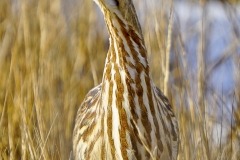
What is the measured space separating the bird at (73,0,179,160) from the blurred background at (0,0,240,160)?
41cm

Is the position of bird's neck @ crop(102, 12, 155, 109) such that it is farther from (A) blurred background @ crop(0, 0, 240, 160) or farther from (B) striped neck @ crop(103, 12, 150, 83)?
(A) blurred background @ crop(0, 0, 240, 160)

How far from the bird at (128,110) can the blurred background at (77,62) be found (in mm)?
409

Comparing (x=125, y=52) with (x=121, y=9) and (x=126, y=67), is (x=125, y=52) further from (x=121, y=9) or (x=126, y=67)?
(x=121, y=9)

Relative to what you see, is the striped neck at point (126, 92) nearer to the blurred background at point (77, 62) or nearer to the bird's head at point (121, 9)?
the bird's head at point (121, 9)

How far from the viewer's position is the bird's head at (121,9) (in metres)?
1.57

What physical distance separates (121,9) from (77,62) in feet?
6.35

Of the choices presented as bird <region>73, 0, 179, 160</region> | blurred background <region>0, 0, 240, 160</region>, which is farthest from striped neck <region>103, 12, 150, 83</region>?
blurred background <region>0, 0, 240, 160</region>

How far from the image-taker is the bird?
171cm

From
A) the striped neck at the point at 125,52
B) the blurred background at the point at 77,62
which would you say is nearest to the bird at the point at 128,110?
the striped neck at the point at 125,52

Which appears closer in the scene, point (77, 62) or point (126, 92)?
point (126, 92)

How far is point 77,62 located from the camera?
11.6 feet

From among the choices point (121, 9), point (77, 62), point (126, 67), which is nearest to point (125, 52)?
point (126, 67)

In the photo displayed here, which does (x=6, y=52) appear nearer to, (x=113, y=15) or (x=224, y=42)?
(x=224, y=42)

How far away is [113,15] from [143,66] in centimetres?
22
